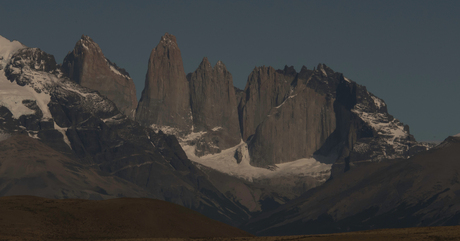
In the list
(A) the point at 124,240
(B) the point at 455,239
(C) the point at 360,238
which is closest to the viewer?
(B) the point at 455,239

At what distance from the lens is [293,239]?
188625 millimetres

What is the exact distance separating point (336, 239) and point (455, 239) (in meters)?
26.7

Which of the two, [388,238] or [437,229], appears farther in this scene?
[437,229]

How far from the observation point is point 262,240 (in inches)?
7648

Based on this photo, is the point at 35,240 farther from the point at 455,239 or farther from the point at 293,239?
the point at 455,239

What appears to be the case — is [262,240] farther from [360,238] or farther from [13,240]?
[13,240]

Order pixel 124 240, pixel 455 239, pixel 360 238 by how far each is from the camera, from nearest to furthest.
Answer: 1. pixel 455 239
2. pixel 360 238
3. pixel 124 240

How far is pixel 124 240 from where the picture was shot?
7800 inches

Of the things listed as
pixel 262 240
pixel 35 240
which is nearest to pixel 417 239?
pixel 262 240

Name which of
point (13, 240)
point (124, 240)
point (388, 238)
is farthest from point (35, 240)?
point (388, 238)

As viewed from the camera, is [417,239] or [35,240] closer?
[417,239]

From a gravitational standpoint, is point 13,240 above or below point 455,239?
below

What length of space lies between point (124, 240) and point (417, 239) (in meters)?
68.0

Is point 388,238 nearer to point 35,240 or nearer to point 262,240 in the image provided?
point 262,240
